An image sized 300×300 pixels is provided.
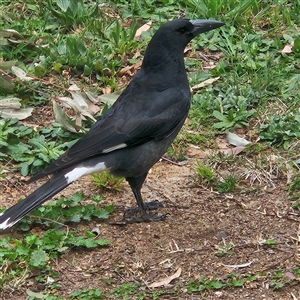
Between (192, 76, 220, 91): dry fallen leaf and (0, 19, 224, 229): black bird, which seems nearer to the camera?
(0, 19, 224, 229): black bird

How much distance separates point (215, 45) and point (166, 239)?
2992mm

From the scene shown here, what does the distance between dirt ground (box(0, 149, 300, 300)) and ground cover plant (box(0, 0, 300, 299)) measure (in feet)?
0.04

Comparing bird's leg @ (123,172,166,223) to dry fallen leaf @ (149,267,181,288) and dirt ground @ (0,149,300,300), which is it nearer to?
dirt ground @ (0,149,300,300)

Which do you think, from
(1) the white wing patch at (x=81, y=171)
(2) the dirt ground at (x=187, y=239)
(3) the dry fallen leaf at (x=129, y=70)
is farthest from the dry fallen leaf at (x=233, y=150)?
(3) the dry fallen leaf at (x=129, y=70)

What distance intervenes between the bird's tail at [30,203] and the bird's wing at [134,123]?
22 cm

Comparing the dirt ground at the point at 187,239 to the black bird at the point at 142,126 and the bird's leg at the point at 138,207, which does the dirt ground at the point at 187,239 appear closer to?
the bird's leg at the point at 138,207

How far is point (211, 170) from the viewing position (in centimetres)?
610

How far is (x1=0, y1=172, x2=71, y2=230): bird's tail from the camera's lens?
5035 millimetres

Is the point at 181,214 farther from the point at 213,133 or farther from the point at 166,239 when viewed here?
the point at 213,133

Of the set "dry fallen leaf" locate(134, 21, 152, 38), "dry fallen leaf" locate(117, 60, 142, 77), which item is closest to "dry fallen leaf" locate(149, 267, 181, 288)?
"dry fallen leaf" locate(117, 60, 142, 77)

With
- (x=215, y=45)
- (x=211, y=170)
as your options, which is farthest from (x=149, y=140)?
(x=215, y=45)

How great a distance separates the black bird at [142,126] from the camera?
539cm

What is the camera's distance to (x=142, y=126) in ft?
18.2

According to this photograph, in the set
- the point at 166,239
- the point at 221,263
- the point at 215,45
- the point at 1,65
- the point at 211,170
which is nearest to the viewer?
the point at 221,263
